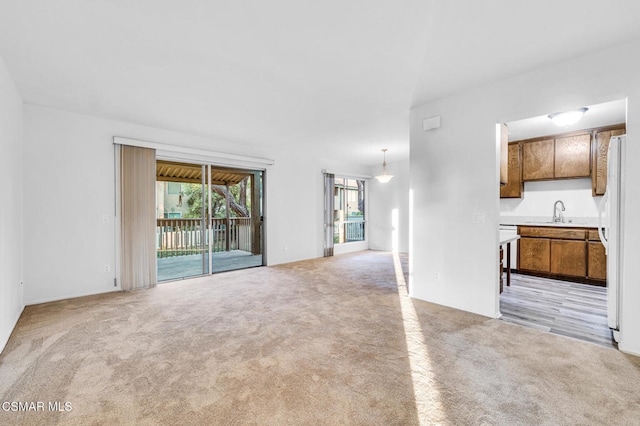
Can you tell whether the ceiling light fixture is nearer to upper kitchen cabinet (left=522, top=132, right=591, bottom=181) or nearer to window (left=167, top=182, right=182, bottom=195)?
upper kitchen cabinet (left=522, top=132, right=591, bottom=181)

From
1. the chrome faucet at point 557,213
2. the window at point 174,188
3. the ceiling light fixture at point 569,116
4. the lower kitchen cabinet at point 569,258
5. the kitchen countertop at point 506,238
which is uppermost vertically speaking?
the ceiling light fixture at point 569,116

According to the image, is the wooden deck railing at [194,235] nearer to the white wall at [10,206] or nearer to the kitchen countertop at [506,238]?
the white wall at [10,206]

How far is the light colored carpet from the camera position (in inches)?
63.3

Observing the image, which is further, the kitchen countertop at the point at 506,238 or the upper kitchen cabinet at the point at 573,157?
the upper kitchen cabinet at the point at 573,157

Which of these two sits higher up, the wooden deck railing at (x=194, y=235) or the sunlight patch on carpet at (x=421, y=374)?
the wooden deck railing at (x=194, y=235)

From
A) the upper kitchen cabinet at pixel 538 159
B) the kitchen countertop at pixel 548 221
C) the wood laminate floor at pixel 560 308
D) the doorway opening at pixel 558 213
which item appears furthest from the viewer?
the upper kitchen cabinet at pixel 538 159

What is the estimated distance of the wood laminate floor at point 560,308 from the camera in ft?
8.84

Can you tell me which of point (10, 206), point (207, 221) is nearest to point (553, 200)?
point (207, 221)

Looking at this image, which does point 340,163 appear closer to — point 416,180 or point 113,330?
point 416,180

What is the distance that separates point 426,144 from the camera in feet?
11.7

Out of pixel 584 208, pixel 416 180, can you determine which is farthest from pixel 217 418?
pixel 584 208

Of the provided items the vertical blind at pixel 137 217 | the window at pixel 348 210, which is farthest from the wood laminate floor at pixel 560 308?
the vertical blind at pixel 137 217

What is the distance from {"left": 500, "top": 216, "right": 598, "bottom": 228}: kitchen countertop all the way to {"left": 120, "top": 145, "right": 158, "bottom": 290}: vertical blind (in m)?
6.13

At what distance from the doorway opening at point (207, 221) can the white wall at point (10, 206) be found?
201 cm
